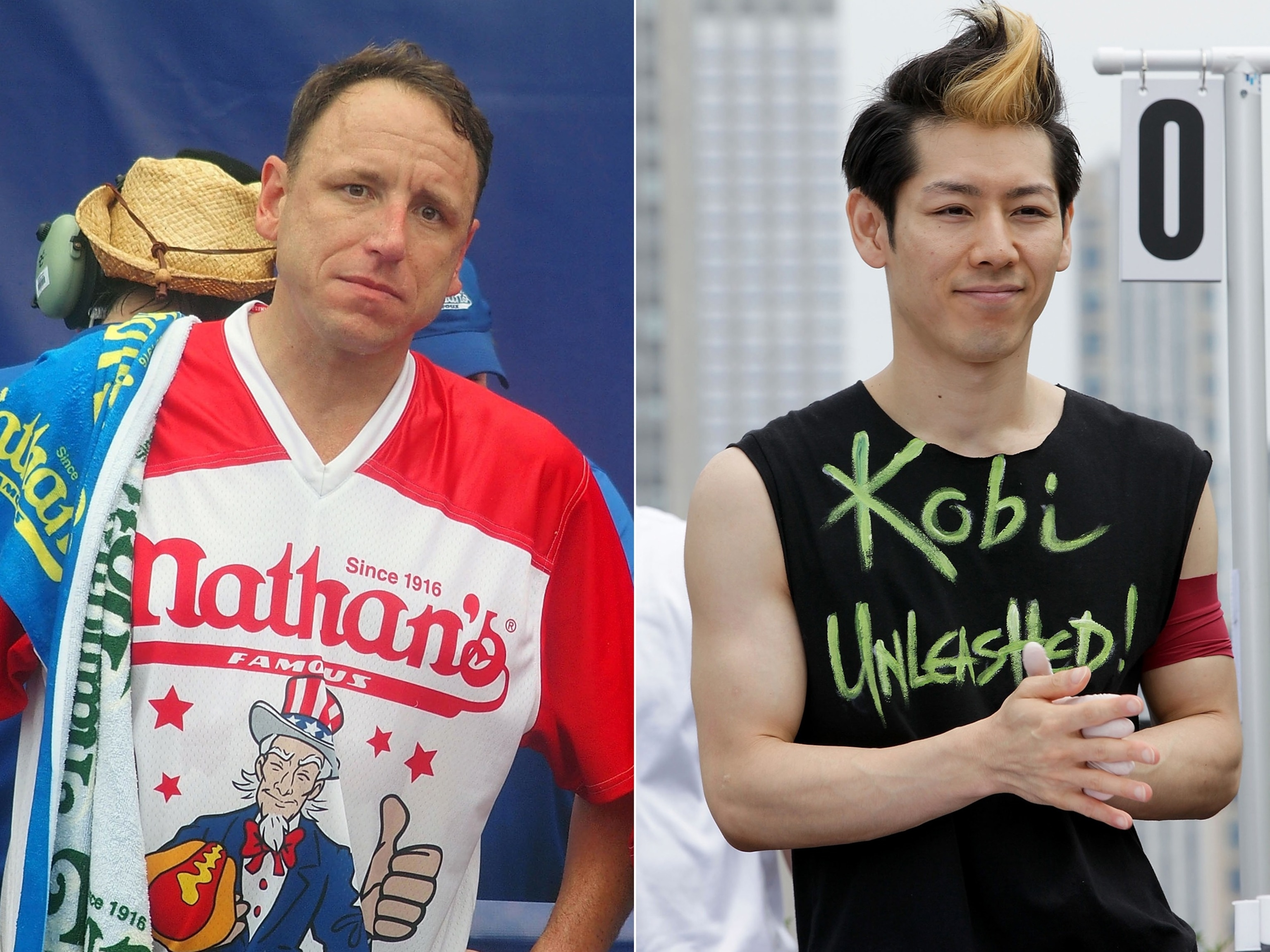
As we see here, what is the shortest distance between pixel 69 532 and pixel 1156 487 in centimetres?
137

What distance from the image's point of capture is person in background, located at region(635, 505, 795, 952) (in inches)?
98.0

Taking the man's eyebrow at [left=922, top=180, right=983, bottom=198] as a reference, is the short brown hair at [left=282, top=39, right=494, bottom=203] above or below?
above

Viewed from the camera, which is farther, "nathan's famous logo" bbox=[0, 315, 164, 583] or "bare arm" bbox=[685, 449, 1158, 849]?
"nathan's famous logo" bbox=[0, 315, 164, 583]

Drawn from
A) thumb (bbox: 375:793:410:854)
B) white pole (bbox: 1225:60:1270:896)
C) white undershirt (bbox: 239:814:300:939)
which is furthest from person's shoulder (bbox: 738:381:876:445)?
white pole (bbox: 1225:60:1270:896)

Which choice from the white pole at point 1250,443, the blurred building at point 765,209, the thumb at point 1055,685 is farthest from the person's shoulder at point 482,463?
the blurred building at point 765,209

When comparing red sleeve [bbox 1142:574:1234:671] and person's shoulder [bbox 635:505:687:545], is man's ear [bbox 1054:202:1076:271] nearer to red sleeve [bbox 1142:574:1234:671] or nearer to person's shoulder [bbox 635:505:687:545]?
red sleeve [bbox 1142:574:1234:671]

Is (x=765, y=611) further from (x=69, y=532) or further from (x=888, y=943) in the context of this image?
(x=69, y=532)

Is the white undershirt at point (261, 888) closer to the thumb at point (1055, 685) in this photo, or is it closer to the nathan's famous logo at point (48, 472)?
the nathan's famous logo at point (48, 472)

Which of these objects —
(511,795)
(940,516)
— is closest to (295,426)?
(511,795)

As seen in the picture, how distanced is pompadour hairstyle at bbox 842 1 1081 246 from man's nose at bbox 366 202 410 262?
595 millimetres

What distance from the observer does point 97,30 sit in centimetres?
190

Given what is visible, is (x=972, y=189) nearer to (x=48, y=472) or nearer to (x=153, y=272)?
(x=153, y=272)

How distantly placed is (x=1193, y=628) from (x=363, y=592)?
105 centimetres

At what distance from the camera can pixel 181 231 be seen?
1.88 metres
